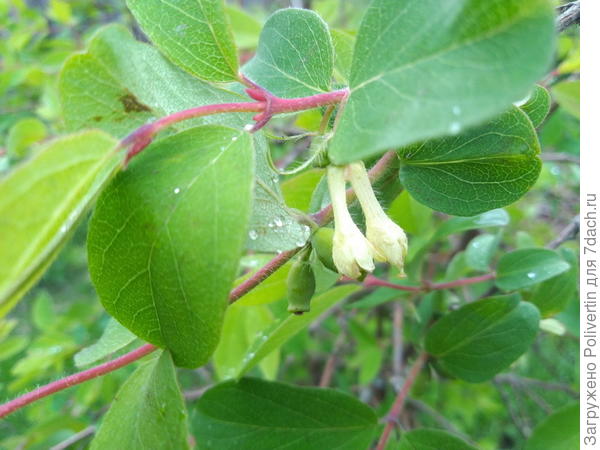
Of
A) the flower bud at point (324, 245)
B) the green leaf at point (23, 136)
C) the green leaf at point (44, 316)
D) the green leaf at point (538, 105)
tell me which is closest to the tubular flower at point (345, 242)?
the flower bud at point (324, 245)

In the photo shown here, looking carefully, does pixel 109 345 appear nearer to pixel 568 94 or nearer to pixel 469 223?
pixel 469 223

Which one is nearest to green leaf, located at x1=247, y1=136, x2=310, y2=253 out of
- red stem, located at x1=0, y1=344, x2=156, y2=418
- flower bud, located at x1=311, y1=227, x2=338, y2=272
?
flower bud, located at x1=311, y1=227, x2=338, y2=272

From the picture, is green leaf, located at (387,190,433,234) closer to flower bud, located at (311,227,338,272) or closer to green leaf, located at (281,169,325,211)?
green leaf, located at (281,169,325,211)

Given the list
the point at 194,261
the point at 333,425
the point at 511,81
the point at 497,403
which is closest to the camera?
the point at 511,81
